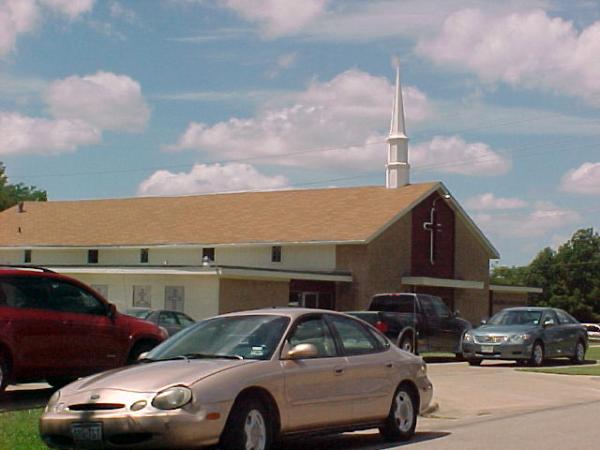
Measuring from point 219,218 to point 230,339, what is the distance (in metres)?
35.6

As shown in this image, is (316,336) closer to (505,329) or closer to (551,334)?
(505,329)

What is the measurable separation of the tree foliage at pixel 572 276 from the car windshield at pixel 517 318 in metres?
65.4

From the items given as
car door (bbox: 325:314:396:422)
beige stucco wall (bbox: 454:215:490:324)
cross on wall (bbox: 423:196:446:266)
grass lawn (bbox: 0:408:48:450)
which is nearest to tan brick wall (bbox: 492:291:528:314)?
beige stucco wall (bbox: 454:215:490:324)

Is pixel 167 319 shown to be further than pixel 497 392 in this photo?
Yes

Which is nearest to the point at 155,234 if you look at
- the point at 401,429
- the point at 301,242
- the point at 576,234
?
the point at 301,242

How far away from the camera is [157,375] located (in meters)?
10.5

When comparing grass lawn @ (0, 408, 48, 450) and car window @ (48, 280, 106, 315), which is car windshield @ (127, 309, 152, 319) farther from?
grass lawn @ (0, 408, 48, 450)

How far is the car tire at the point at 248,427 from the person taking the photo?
10359 millimetres

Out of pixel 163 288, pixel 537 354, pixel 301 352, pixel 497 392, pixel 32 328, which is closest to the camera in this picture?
pixel 301 352

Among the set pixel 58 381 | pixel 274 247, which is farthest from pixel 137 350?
pixel 274 247

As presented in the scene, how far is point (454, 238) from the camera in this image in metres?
48.5

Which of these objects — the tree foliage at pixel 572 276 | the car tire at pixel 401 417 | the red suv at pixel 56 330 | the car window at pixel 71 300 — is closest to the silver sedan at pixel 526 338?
the red suv at pixel 56 330

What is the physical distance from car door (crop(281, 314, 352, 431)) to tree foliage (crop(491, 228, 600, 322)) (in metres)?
83.9

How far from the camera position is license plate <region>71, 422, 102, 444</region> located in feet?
33.2
